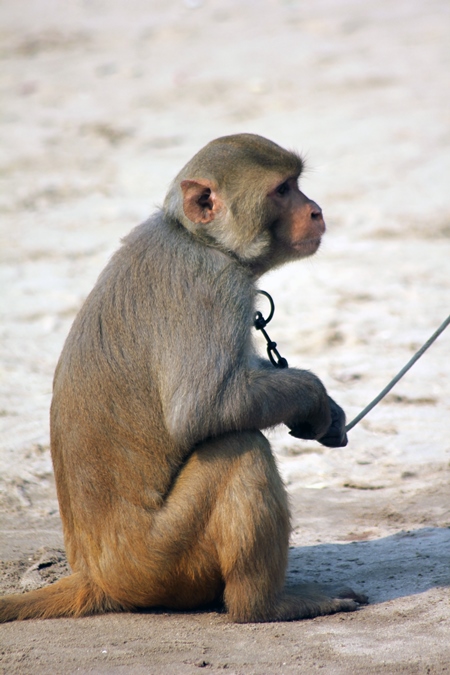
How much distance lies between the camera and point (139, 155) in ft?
41.1

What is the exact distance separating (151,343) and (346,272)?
5.47 metres

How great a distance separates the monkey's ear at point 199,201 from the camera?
4.49 metres

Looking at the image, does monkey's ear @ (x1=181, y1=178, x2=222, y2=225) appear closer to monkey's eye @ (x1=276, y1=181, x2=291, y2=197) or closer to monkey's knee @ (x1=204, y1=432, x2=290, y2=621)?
monkey's eye @ (x1=276, y1=181, x2=291, y2=197)

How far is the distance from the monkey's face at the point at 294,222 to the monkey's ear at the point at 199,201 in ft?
0.99

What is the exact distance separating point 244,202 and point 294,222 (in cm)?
27

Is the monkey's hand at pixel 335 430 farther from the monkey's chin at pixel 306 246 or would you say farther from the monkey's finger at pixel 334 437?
the monkey's chin at pixel 306 246

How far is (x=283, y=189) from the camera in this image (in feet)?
15.1

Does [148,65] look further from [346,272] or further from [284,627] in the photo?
[284,627]

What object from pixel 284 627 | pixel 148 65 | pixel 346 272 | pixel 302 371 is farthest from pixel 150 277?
pixel 148 65

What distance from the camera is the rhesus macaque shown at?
164 inches

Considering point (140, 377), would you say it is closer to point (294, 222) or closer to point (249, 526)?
point (249, 526)

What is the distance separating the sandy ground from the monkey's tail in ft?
0.32

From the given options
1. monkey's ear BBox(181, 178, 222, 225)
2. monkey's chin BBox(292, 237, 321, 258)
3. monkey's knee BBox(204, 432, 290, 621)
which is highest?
monkey's ear BBox(181, 178, 222, 225)

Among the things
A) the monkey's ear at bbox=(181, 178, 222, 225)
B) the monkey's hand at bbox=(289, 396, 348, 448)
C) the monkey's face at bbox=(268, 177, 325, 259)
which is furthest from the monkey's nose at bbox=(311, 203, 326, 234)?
the monkey's hand at bbox=(289, 396, 348, 448)
